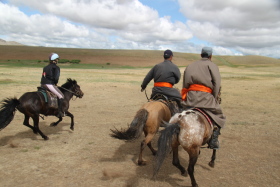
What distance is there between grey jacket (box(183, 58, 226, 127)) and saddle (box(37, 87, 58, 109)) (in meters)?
4.70

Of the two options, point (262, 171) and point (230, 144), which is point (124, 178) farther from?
point (230, 144)

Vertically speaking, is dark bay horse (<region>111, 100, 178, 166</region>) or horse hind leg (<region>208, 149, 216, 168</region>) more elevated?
dark bay horse (<region>111, 100, 178, 166</region>)

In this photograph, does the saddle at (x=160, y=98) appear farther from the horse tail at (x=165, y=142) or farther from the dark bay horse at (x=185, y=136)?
the horse tail at (x=165, y=142)

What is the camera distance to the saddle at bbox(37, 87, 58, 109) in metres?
7.38

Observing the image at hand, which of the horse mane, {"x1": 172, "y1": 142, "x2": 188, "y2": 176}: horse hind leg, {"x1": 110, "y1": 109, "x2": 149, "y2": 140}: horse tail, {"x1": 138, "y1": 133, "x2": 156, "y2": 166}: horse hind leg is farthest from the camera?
the horse mane

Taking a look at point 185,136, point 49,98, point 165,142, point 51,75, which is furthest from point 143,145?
point 51,75

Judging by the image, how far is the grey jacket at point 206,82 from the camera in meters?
4.70

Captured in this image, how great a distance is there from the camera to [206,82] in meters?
4.70

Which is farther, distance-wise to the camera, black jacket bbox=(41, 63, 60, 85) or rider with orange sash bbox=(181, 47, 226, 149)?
black jacket bbox=(41, 63, 60, 85)

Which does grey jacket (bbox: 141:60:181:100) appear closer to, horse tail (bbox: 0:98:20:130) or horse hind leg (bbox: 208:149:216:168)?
horse hind leg (bbox: 208:149:216:168)

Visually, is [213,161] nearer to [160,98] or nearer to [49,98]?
[160,98]

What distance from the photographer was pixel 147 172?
17.5 feet

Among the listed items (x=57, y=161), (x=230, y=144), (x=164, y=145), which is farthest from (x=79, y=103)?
(x=164, y=145)

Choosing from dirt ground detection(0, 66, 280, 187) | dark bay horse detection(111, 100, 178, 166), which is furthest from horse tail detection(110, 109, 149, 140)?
dirt ground detection(0, 66, 280, 187)
